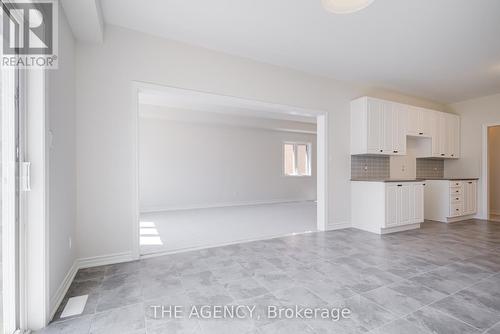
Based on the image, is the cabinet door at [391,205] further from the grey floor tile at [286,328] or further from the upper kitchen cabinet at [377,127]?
the grey floor tile at [286,328]

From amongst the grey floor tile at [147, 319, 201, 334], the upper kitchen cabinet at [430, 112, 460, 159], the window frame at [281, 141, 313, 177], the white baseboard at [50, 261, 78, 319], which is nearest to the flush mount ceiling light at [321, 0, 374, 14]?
the grey floor tile at [147, 319, 201, 334]

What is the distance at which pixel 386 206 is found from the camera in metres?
3.85

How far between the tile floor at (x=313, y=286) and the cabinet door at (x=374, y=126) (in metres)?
1.71

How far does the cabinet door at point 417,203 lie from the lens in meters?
4.22

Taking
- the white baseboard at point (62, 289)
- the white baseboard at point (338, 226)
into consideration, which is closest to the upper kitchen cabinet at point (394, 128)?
the white baseboard at point (338, 226)

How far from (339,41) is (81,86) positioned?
3.12 m

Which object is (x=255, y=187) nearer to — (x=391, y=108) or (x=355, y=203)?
(x=355, y=203)

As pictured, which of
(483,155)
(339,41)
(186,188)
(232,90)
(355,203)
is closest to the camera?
(339,41)

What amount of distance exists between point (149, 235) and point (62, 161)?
2.19 m

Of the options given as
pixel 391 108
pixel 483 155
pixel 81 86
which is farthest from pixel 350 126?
pixel 81 86

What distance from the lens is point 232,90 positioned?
11.0 ft

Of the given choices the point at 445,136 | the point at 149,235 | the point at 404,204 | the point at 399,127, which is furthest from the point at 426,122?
the point at 149,235

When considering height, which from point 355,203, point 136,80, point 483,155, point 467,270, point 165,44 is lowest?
point 467,270

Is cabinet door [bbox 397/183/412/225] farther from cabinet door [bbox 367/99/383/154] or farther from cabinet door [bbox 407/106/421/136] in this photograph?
cabinet door [bbox 407/106/421/136]
